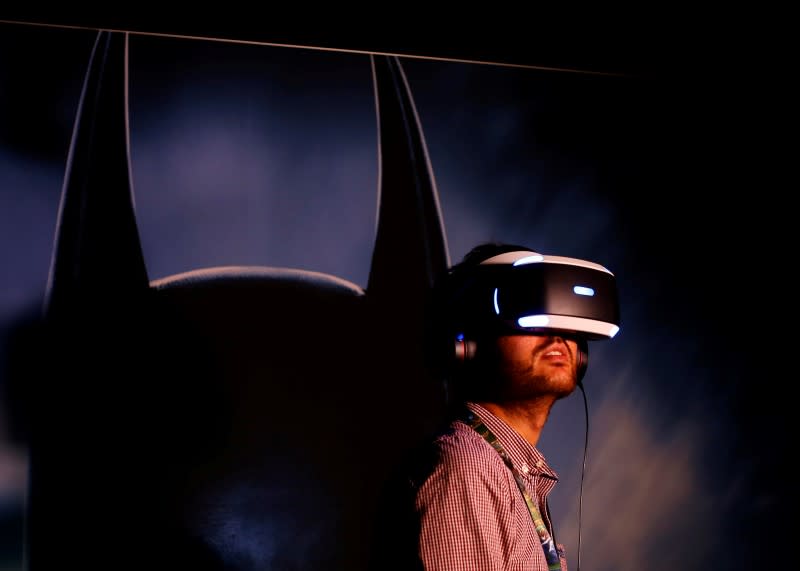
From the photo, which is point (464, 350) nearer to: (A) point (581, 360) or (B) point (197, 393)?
(A) point (581, 360)

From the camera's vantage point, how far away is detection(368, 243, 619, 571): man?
1082 millimetres

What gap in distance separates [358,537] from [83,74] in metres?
1.66

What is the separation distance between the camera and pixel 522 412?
142 cm

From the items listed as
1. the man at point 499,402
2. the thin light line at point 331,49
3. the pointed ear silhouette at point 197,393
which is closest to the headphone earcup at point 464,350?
the man at point 499,402

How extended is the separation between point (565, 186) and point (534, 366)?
1122 mm

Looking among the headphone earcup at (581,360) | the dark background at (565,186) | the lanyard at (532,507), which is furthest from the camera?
the dark background at (565,186)

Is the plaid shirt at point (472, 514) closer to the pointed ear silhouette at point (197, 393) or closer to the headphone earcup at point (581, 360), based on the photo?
the headphone earcup at point (581, 360)

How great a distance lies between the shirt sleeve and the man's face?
0.91ft

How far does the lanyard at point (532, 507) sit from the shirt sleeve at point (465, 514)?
0.13 meters

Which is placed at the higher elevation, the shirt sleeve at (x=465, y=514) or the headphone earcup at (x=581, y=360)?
the headphone earcup at (x=581, y=360)

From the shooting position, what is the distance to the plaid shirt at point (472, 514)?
105cm

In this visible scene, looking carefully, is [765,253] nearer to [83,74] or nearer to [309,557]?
[309,557]

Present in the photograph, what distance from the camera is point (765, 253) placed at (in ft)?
8.26

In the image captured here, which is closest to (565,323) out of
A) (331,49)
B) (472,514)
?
(472,514)
